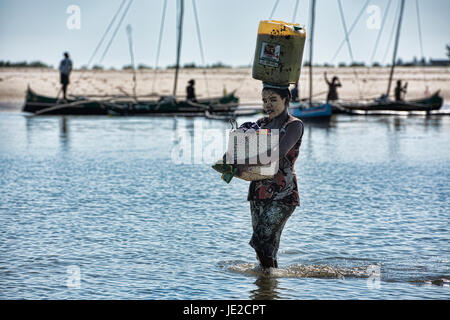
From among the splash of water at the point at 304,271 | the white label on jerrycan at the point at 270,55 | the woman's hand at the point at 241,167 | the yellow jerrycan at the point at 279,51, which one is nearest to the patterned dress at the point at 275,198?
the woman's hand at the point at 241,167

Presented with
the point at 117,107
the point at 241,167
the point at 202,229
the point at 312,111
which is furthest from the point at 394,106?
the point at 241,167

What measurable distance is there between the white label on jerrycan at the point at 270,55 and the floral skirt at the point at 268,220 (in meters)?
1.07

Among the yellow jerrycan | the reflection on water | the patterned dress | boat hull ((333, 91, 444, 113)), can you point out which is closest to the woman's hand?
the patterned dress

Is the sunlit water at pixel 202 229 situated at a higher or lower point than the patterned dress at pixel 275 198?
lower

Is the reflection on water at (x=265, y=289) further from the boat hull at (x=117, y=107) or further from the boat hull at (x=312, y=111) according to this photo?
the boat hull at (x=117, y=107)

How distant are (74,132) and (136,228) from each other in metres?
15.8

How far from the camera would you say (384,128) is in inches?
1077

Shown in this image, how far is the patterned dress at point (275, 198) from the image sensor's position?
5.79m

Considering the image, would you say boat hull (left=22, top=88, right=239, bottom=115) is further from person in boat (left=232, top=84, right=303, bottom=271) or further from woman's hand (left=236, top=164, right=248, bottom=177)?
woman's hand (left=236, top=164, right=248, bottom=177)

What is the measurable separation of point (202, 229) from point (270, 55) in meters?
3.54

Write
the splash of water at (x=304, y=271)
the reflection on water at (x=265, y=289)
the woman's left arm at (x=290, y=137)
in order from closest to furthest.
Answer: the woman's left arm at (x=290, y=137) < the reflection on water at (x=265, y=289) < the splash of water at (x=304, y=271)

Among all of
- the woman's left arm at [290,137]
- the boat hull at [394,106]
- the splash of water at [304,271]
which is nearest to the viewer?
the woman's left arm at [290,137]

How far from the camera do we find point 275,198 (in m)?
5.80
